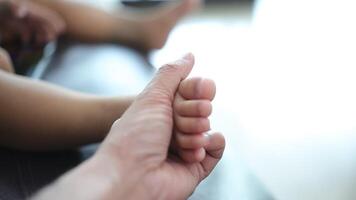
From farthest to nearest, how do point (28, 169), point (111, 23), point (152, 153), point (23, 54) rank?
point (111, 23) → point (23, 54) → point (28, 169) → point (152, 153)

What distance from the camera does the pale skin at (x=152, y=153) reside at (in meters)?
0.43

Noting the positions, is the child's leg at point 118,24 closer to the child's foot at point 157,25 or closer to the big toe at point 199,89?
the child's foot at point 157,25

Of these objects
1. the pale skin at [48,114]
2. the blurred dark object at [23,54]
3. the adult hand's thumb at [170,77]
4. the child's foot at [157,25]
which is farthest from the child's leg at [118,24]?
the adult hand's thumb at [170,77]

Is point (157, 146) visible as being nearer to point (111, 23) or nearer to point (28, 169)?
point (28, 169)

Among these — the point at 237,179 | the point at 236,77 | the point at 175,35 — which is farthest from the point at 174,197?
the point at 175,35

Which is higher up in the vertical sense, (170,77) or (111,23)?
(170,77)

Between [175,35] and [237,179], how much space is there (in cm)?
78

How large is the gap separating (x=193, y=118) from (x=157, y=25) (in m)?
0.62

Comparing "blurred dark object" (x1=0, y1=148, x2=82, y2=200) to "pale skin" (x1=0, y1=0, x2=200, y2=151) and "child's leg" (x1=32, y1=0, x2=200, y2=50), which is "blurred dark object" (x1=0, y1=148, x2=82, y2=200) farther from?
"child's leg" (x1=32, y1=0, x2=200, y2=50)

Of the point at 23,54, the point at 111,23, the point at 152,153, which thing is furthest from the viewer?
the point at 111,23

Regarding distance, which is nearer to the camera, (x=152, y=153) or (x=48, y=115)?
(x=152, y=153)

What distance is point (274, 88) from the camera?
3.30 feet

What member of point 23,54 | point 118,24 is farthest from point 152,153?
point 118,24

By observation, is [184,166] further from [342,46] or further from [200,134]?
[342,46]
